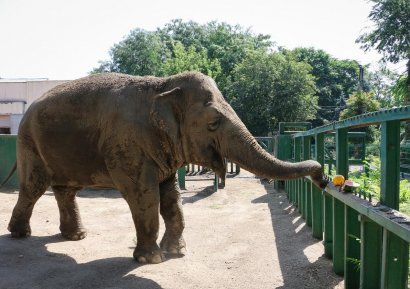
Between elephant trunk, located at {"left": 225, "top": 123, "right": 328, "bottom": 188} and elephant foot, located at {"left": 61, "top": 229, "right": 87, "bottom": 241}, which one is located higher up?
elephant trunk, located at {"left": 225, "top": 123, "right": 328, "bottom": 188}

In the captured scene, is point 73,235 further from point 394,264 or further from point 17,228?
point 394,264

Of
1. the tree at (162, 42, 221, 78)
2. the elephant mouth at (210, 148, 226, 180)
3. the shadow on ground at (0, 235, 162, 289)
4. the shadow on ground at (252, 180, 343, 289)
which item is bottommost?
the shadow on ground at (0, 235, 162, 289)

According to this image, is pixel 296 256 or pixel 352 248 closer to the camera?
pixel 352 248

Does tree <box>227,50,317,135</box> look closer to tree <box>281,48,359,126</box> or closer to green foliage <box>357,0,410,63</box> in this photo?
green foliage <box>357,0,410,63</box>

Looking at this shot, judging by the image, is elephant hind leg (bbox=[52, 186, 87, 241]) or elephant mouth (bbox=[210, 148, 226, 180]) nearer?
elephant mouth (bbox=[210, 148, 226, 180])

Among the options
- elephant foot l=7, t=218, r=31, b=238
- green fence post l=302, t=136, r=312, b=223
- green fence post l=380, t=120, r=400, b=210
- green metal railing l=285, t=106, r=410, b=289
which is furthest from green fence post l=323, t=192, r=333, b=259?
elephant foot l=7, t=218, r=31, b=238

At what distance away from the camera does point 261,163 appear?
4.16m

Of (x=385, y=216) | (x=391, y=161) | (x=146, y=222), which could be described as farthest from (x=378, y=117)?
(x=146, y=222)

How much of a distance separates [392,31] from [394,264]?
26.0 meters

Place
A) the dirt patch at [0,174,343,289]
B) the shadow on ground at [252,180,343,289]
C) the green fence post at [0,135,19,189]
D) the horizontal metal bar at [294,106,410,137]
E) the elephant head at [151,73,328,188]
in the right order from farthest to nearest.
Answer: the green fence post at [0,135,19,189] < the dirt patch at [0,174,343,289] < the shadow on ground at [252,180,343,289] < the elephant head at [151,73,328,188] < the horizontal metal bar at [294,106,410,137]

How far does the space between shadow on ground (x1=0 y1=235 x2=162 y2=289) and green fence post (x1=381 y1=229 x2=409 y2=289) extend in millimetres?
2293

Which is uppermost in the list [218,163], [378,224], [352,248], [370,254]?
[218,163]

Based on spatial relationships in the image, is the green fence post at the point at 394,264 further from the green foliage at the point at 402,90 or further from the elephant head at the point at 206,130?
the green foliage at the point at 402,90

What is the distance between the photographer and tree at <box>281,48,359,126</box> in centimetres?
5159
